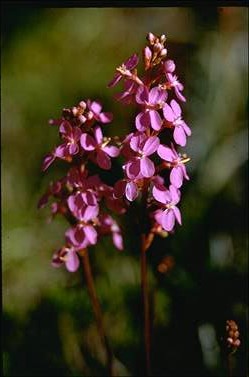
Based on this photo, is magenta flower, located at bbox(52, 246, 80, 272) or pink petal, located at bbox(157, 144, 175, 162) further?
magenta flower, located at bbox(52, 246, 80, 272)

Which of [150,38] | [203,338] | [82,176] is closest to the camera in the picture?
[150,38]

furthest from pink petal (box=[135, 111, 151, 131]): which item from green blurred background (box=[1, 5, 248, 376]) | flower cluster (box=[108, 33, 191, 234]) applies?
green blurred background (box=[1, 5, 248, 376])

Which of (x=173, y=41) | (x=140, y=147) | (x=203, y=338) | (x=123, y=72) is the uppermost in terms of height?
(x=173, y=41)

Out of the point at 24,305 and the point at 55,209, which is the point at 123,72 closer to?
the point at 55,209

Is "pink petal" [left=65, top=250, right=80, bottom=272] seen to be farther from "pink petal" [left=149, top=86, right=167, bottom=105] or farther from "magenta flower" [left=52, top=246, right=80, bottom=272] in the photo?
"pink petal" [left=149, top=86, right=167, bottom=105]

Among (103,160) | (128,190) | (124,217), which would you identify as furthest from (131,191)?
(124,217)

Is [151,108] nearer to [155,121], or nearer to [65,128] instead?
[155,121]

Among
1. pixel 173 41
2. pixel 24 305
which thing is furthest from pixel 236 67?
pixel 24 305

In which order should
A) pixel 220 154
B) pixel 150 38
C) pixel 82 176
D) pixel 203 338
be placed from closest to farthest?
pixel 150 38 < pixel 82 176 < pixel 203 338 < pixel 220 154
